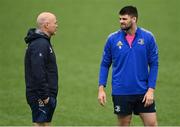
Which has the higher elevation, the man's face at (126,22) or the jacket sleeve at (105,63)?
the man's face at (126,22)

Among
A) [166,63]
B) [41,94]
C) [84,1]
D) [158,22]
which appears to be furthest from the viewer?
[84,1]

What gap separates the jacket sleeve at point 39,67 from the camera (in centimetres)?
1043

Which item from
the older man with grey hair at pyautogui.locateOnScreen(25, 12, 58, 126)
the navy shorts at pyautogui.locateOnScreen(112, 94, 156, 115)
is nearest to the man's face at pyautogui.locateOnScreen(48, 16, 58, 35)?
the older man with grey hair at pyautogui.locateOnScreen(25, 12, 58, 126)

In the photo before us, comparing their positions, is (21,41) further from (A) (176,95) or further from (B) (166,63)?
(A) (176,95)

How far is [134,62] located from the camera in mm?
10719

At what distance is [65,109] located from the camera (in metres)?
15.9

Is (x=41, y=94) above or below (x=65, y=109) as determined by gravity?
above

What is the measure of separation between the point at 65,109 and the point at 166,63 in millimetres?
6434

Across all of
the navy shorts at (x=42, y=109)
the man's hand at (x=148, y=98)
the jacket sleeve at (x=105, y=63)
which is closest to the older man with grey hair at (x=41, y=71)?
the navy shorts at (x=42, y=109)

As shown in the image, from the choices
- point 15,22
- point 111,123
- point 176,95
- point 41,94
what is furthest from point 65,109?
point 15,22

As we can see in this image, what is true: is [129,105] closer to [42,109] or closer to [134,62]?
[134,62]

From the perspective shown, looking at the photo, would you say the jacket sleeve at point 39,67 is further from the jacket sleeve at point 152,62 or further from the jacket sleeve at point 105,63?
the jacket sleeve at point 152,62

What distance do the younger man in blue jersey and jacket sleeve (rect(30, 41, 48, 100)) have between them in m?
0.86

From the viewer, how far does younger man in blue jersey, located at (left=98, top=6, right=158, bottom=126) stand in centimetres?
1073
